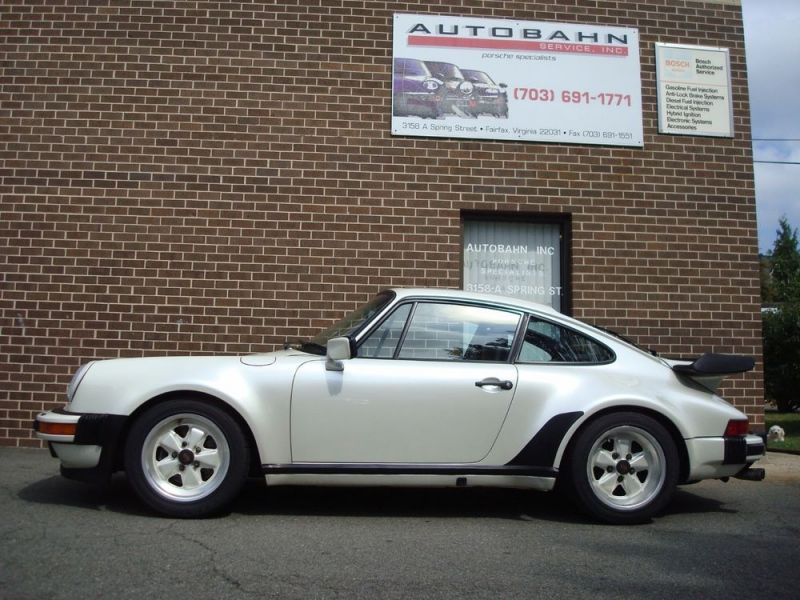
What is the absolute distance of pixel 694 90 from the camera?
8398mm

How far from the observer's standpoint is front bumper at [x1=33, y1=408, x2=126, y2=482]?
4.40m

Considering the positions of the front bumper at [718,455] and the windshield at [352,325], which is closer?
the front bumper at [718,455]

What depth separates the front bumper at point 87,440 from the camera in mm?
4398

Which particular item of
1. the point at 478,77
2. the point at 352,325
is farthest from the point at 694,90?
the point at 352,325

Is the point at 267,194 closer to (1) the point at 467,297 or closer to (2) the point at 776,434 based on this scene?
(1) the point at 467,297

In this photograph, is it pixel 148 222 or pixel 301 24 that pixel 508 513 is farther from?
pixel 301 24

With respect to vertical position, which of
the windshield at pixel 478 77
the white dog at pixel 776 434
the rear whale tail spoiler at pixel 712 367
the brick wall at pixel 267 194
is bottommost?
the white dog at pixel 776 434

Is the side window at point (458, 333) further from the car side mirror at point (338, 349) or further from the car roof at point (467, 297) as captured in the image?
the car side mirror at point (338, 349)

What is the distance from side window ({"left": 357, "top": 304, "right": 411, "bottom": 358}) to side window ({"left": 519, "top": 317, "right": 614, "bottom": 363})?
2.66ft

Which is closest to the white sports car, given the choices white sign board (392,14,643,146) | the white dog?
white sign board (392,14,643,146)

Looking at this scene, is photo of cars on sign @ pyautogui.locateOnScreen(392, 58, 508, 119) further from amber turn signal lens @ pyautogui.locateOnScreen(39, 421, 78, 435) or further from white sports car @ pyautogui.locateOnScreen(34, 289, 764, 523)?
amber turn signal lens @ pyautogui.locateOnScreen(39, 421, 78, 435)

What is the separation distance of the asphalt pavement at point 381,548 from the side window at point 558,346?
1039 millimetres

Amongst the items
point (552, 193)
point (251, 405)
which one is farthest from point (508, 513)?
point (552, 193)

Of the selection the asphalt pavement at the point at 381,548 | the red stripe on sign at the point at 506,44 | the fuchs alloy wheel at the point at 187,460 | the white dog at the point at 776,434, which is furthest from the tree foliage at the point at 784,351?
the fuchs alloy wheel at the point at 187,460
